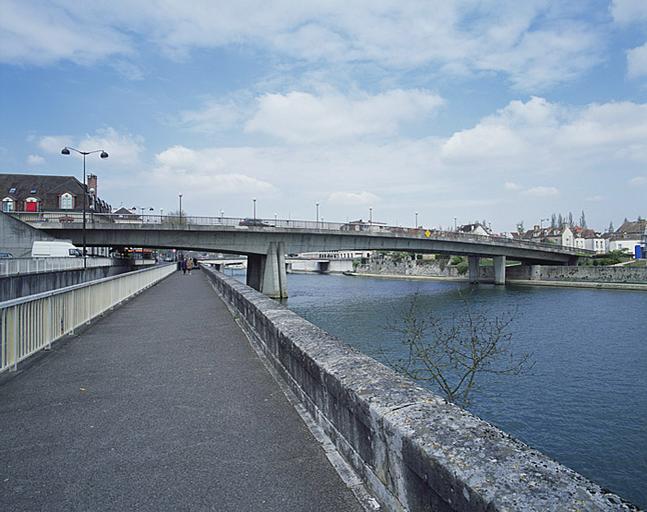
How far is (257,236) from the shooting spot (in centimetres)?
4809

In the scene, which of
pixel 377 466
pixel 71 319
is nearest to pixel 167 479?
pixel 377 466

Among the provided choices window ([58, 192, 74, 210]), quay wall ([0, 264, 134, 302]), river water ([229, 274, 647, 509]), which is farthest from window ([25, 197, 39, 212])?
river water ([229, 274, 647, 509])

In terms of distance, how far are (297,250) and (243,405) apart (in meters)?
44.3

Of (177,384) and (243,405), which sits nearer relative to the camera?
(243,405)

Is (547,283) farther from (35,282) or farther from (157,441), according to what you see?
(157,441)

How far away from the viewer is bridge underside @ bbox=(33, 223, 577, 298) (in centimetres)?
4256

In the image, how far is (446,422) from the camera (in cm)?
305

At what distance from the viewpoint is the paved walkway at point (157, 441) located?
3596 millimetres

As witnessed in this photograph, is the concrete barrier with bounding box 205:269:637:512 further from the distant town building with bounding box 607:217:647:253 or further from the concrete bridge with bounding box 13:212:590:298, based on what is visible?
the distant town building with bounding box 607:217:647:253

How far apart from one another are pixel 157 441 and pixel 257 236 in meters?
43.8

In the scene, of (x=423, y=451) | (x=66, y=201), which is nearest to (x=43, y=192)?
(x=66, y=201)

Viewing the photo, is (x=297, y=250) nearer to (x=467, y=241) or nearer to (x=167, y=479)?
(x=467, y=241)

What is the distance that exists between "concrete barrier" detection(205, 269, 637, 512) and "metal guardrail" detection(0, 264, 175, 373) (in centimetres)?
459

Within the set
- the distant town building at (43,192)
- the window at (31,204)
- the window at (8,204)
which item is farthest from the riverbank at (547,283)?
the window at (8,204)
